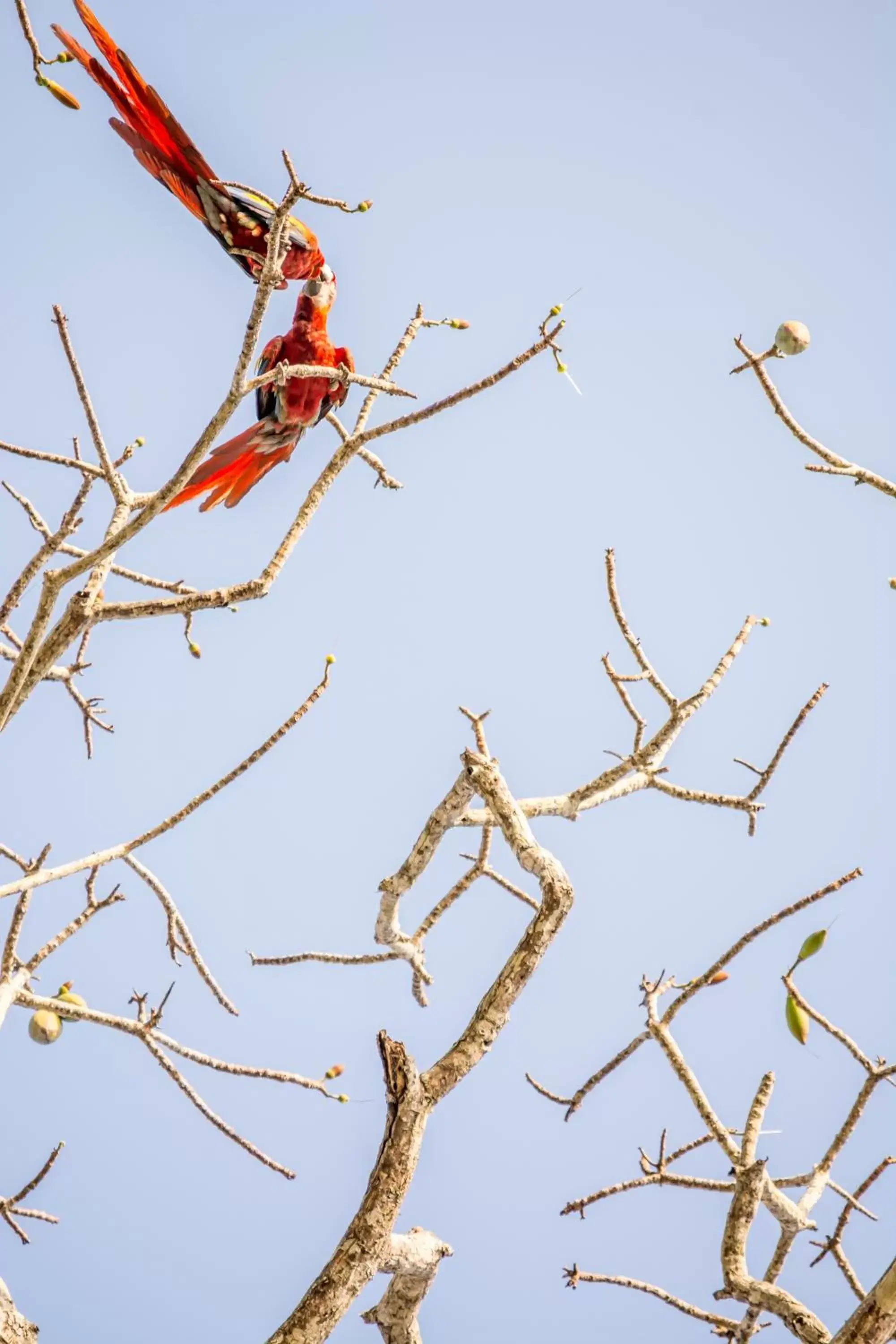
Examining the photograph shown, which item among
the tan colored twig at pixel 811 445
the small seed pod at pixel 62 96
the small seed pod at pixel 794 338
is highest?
the small seed pod at pixel 794 338

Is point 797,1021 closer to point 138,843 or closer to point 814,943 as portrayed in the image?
point 814,943

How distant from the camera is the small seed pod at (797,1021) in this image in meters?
3.39

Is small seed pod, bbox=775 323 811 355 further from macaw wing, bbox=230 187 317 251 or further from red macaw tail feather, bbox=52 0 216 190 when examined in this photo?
red macaw tail feather, bbox=52 0 216 190

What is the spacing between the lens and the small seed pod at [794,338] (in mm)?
3516

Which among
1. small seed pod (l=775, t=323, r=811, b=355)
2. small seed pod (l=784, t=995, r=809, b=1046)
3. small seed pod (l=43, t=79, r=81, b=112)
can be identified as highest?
small seed pod (l=775, t=323, r=811, b=355)

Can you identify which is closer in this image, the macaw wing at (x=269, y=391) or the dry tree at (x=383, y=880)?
the dry tree at (x=383, y=880)

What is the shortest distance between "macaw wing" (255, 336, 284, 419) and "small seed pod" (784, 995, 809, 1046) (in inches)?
121

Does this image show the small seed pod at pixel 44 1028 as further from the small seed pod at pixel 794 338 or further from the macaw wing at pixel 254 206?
the small seed pod at pixel 794 338

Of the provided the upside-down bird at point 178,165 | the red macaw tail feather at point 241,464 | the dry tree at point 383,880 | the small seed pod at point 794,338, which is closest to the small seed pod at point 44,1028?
the dry tree at point 383,880

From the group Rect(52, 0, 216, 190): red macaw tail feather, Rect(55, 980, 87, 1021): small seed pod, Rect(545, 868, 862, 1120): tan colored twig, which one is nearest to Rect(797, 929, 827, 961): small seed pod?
Rect(545, 868, 862, 1120): tan colored twig

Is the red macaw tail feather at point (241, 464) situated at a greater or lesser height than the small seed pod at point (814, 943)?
greater

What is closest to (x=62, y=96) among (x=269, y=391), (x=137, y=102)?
(x=137, y=102)

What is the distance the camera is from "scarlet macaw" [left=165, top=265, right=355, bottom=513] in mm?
4781

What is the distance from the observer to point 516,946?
309 cm
